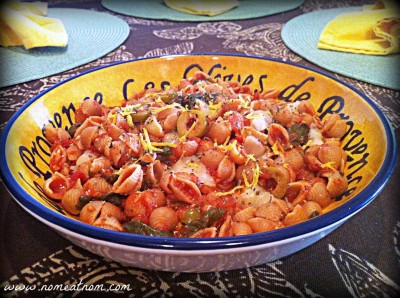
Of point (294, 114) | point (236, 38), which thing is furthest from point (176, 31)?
point (294, 114)

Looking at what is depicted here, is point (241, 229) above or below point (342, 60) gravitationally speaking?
below

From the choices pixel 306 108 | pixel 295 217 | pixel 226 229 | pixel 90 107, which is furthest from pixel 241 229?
pixel 90 107

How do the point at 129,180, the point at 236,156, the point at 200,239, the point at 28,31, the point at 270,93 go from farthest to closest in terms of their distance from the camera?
the point at 28,31 < the point at 270,93 < the point at 236,156 < the point at 129,180 < the point at 200,239

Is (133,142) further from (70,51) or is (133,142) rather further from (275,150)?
(70,51)

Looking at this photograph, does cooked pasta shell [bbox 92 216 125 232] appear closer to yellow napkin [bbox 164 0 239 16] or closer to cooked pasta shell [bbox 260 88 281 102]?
cooked pasta shell [bbox 260 88 281 102]

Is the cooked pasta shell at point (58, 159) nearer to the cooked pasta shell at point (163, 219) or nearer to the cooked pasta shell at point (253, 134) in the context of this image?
the cooked pasta shell at point (163, 219)

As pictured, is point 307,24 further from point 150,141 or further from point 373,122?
point 150,141

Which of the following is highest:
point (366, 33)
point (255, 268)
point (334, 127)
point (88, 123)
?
point (366, 33)

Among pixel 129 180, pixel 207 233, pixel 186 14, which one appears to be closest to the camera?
pixel 207 233
